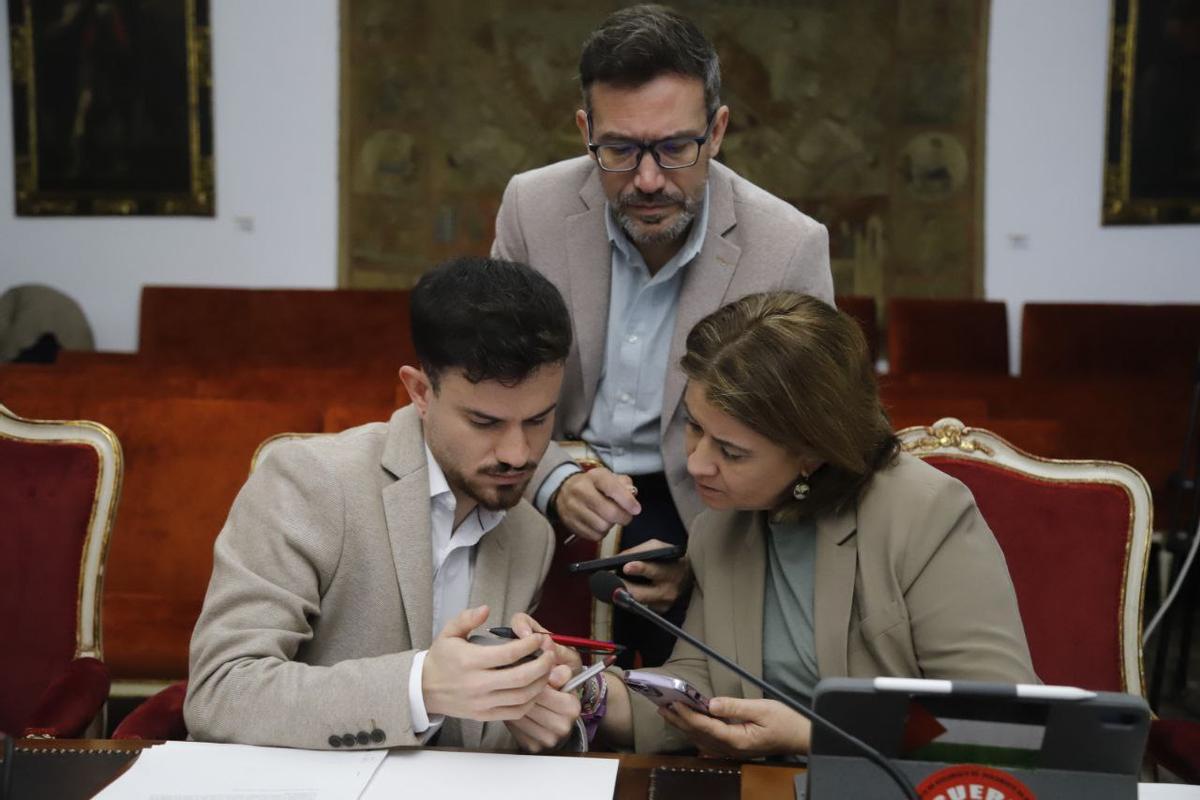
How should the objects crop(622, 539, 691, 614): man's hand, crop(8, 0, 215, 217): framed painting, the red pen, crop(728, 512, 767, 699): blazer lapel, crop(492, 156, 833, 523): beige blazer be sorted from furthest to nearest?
crop(8, 0, 215, 217): framed painting → crop(492, 156, 833, 523): beige blazer → crop(622, 539, 691, 614): man's hand → crop(728, 512, 767, 699): blazer lapel → the red pen

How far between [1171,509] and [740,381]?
3.76 meters

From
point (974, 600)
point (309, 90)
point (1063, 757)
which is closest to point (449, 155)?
point (309, 90)

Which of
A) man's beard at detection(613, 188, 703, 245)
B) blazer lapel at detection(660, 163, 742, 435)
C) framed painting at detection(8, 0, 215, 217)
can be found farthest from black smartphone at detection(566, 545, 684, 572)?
framed painting at detection(8, 0, 215, 217)

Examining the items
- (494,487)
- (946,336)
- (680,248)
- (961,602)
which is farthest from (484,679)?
(946,336)

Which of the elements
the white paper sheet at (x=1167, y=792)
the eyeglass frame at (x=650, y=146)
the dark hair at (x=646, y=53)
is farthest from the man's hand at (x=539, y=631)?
the dark hair at (x=646, y=53)

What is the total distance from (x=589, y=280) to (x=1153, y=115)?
5305 mm

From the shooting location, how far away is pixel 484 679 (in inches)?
56.3

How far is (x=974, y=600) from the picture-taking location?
167cm

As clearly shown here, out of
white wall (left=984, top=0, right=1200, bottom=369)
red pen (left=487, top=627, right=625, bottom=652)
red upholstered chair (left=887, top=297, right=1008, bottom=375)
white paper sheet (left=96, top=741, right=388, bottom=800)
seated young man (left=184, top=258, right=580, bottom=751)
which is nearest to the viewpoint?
white paper sheet (left=96, top=741, right=388, bottom=800)

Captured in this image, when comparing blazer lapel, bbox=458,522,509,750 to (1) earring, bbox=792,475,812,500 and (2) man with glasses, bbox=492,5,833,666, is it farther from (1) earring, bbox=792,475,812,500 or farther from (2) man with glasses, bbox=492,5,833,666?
(1) earring, bbox=792,475,812,500

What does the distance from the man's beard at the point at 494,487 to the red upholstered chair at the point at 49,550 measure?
35.9 inches

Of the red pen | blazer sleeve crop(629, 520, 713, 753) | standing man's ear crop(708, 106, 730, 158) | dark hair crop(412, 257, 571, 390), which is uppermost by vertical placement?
standing man's ear crop(708, 106, 730, 158)

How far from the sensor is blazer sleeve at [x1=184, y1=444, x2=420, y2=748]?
4.79 feet

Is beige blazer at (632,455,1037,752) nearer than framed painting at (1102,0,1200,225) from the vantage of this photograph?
Yes
